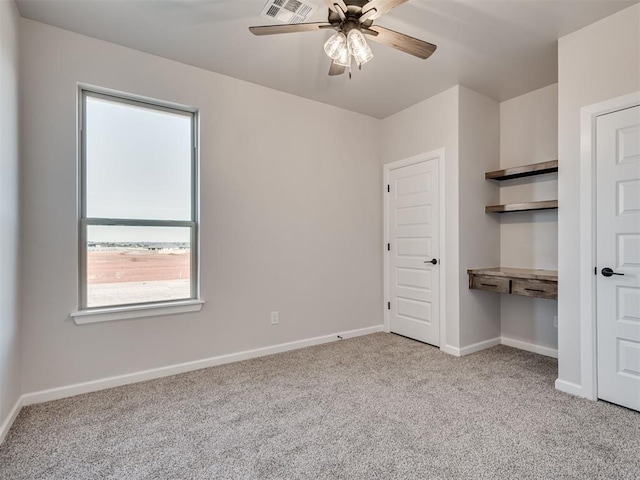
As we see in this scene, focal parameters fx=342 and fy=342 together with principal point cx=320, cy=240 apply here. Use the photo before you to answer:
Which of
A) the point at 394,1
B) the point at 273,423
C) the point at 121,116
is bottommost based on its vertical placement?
the point at 273,423

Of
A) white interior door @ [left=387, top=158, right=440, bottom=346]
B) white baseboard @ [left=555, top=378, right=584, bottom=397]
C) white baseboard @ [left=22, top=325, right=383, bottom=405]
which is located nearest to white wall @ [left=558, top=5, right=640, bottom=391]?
white baseboard @ [left=555, top=378, right=584, bottom=397]

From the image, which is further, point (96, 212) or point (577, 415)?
point (96, 212)

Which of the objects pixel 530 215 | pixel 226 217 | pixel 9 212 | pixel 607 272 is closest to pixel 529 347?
pixel 530 215

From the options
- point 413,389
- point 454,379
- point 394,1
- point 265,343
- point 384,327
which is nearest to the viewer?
point 394,1

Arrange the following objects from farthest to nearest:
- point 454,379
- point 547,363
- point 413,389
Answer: point 547,363
point 454,379
point 413,389

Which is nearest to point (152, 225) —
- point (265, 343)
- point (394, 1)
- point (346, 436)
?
point (265, 343)

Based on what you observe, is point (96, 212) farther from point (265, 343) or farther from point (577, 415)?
point (577, 415)

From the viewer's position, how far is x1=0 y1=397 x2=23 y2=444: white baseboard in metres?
1.94

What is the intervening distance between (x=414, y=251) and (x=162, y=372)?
275 centimetres

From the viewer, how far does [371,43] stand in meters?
2.64

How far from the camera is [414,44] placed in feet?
6.73

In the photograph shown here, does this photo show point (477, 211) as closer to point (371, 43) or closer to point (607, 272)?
point (607, 272)

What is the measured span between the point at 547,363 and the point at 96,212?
4062mm

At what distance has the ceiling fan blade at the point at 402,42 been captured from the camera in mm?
1952
